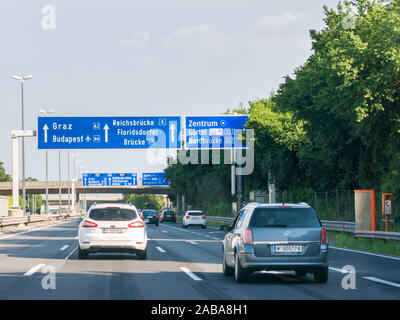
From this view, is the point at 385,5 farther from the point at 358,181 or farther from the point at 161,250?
the point at 161,250

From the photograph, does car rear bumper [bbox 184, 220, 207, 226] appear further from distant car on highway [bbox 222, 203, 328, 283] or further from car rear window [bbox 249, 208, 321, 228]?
car rear window [bbox 249, 208, 321, 228]

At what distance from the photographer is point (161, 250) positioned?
2445 cm

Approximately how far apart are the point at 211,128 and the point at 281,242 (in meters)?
29.4

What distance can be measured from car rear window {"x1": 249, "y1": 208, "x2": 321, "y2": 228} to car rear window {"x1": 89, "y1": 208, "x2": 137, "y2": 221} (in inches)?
282

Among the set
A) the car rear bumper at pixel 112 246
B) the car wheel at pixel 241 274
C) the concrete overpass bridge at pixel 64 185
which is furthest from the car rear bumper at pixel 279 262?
the concrete overpass bridge at pixel 64 185

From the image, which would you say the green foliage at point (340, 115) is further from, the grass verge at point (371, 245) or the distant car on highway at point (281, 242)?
the distant car on highway at point (281, 242)

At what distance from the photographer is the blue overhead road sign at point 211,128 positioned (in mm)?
42469

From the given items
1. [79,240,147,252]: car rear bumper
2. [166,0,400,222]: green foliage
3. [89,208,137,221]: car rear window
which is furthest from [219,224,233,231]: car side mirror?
[166,0,400,222]: green foliage

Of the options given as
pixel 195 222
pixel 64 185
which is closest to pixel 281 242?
Answer: pixel 195 222

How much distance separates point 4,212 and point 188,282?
70698 mm

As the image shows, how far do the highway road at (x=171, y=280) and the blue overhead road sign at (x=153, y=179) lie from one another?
215 ft

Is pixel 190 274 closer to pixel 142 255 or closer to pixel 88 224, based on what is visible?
pixel 142 255

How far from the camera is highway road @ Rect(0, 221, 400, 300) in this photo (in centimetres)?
1177
